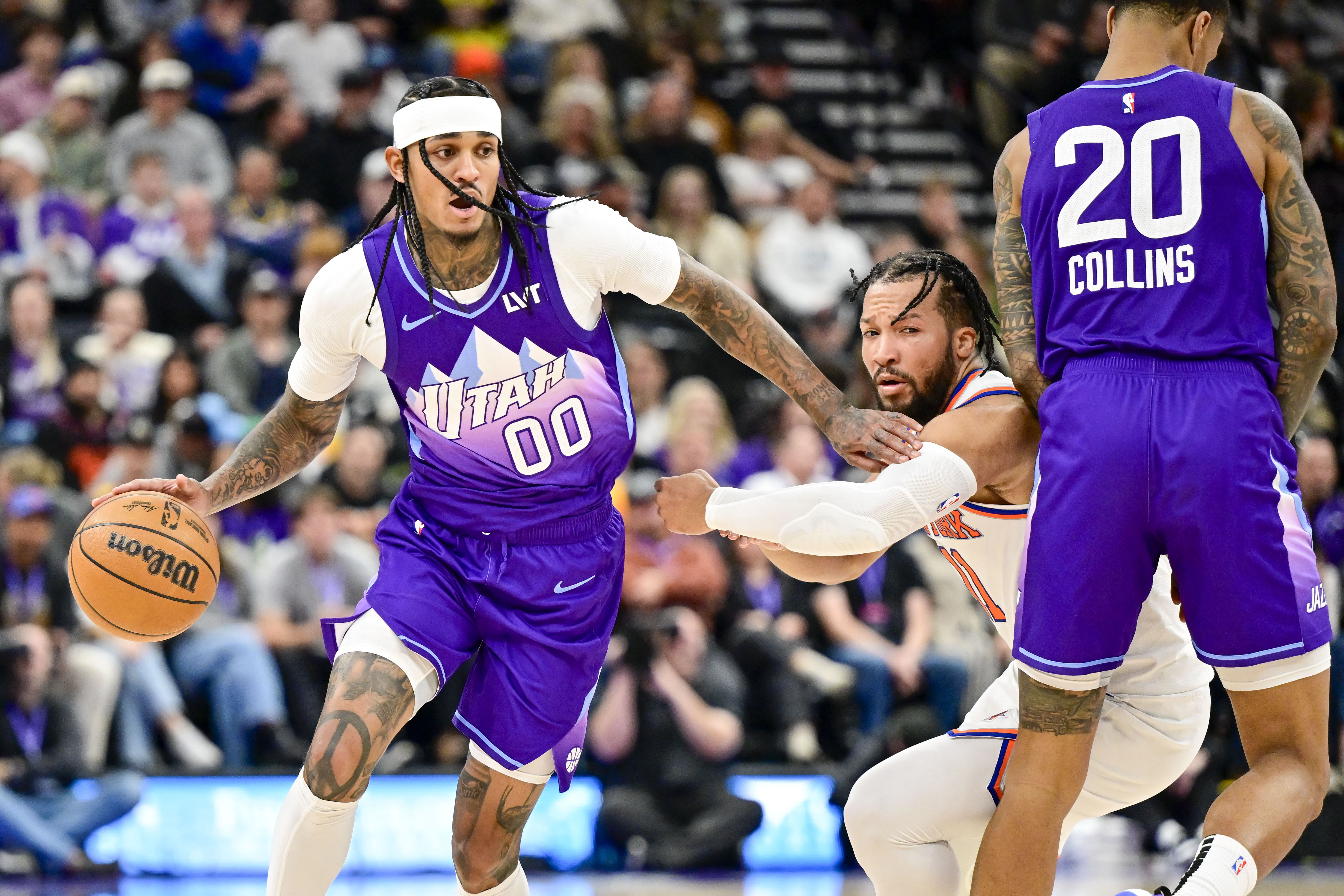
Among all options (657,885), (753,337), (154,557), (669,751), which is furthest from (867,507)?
(669,751)

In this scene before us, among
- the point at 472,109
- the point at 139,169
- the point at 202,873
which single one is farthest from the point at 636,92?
the point at 472,109

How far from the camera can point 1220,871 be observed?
3154mm

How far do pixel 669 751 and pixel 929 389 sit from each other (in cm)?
386

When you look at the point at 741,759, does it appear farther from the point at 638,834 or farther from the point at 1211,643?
the point at 1211,643

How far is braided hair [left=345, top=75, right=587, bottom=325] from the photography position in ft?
13.2

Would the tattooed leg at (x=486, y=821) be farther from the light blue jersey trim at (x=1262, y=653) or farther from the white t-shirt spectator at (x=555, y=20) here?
the white t-shirt spectator at (x=555, y=20)

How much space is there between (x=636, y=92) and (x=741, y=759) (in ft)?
19.2

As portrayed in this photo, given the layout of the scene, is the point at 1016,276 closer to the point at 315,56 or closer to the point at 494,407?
the point at 494,407

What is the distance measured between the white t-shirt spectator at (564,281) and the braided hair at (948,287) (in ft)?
1.90

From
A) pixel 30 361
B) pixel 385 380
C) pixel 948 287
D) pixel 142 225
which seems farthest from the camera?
pixel 142 225

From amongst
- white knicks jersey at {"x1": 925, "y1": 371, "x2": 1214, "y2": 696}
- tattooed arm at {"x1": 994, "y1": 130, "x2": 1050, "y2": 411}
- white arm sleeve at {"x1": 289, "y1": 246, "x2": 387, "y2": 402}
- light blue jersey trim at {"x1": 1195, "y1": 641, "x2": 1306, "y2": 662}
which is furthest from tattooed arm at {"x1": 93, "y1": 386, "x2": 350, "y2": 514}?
light blue jersey trim at {"x1": 1195, "y1": 641, "x2": 1306, "y2": 662}

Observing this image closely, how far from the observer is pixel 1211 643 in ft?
10.8

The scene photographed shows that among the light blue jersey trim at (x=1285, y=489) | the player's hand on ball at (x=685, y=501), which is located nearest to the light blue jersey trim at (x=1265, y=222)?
the light blue jersey trim at (x=1285, y=489)

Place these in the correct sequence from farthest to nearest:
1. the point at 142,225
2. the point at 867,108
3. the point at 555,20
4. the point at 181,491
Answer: the point at 867,108 → the point at 555,20 → the point at 142,225 → the point at 181,491
